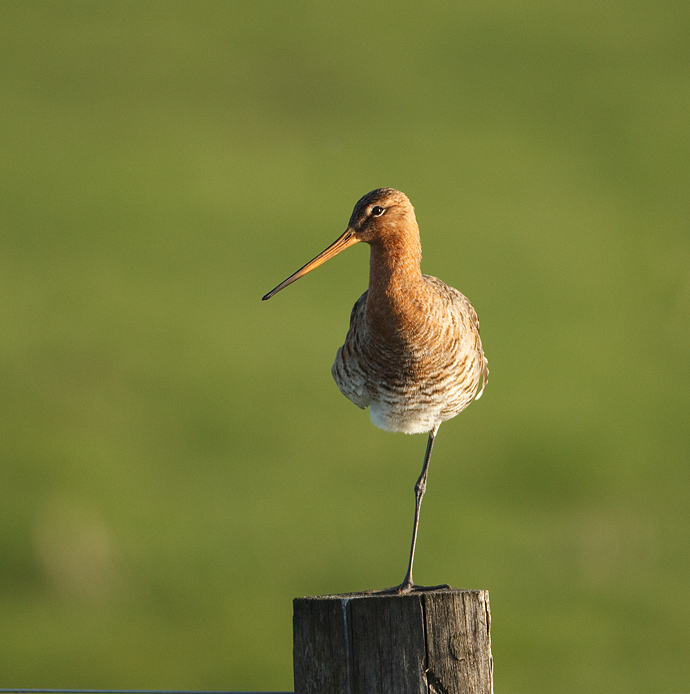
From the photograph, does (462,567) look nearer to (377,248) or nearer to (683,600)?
(683,600)

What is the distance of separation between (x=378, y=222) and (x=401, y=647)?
232 centimetres

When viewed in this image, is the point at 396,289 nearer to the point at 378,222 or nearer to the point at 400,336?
the point at 400,336

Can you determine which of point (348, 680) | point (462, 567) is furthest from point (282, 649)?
point (348, 680)

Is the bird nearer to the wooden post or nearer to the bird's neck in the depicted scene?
the bird's neck

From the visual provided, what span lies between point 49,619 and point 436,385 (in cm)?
1210

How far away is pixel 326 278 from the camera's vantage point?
2509cm

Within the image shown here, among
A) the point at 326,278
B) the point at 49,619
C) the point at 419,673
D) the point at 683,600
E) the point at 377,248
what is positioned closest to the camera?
the point at 419,673

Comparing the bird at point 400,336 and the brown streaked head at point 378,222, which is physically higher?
the brown streaked head at point 378,222

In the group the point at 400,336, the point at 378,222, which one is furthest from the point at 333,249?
the point at 400,336

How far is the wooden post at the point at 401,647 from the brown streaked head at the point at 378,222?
2.03m

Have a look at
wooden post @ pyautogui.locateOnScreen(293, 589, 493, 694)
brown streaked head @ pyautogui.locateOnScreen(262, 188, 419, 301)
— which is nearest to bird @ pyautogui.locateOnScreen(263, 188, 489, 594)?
brown streaked head @ pyautogui.locateOnScreen(262, 188, 419, 301)

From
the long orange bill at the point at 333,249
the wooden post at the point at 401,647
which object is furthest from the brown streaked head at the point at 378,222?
the wooden post at the point at 401,647

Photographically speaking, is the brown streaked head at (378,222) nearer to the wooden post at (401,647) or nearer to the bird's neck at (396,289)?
the bird's neck at (396,289)

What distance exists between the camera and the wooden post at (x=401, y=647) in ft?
12.1
